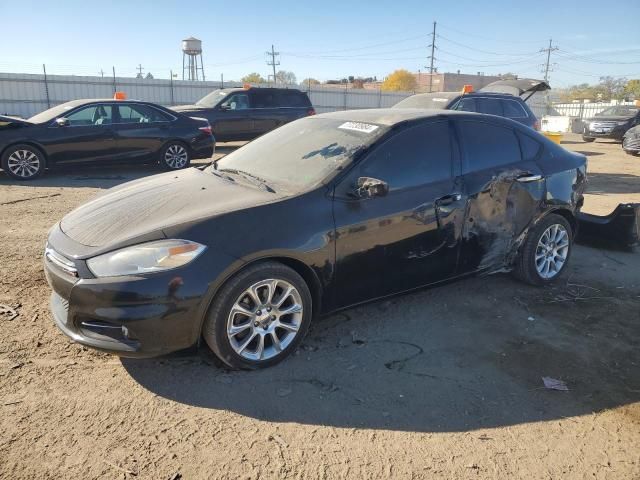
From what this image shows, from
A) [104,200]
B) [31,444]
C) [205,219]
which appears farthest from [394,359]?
[104,200]

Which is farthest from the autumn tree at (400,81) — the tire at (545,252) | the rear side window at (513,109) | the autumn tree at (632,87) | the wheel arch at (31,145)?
the tire at (545,252)

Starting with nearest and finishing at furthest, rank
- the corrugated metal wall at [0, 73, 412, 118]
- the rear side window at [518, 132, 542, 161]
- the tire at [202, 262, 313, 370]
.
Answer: the tire at [202, 262, 313, 370]
the rear side window at [518, 132, 542, 161]
the corrugated metal wall at [0, 73, 412, 118]

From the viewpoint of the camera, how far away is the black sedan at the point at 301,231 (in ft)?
9.43

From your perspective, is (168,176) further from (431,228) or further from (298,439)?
(298,439)

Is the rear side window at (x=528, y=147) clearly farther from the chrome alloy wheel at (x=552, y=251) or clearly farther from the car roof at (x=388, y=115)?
the chrome alloy wheel at (x=552, y=251)

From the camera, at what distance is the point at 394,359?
3.42 meters

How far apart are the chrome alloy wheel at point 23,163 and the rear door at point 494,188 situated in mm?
8117

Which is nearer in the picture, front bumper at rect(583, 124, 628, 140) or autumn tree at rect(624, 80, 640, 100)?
front bumper at rect(583, 124, 628, 140)

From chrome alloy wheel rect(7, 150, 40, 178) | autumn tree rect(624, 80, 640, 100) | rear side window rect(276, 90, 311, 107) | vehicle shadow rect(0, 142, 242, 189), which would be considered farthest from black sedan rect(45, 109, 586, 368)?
autumn tree rect(624, 80, 640, 100)

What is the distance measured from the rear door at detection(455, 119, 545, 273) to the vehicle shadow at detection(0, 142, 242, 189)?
5956mm

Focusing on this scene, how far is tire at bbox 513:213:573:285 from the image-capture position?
4.55m

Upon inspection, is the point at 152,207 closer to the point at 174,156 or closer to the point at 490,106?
the point at 174,156

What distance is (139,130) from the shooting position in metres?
10.1

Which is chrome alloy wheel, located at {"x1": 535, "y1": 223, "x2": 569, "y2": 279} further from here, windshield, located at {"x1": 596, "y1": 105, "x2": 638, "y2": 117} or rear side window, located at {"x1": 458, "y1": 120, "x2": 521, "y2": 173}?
windshield, located at {"x1": 596, "y1": 105, "x2": 638, "y2": 117}
